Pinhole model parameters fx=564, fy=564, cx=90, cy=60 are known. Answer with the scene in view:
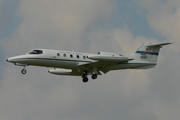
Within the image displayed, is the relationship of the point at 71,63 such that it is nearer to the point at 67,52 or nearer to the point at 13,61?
the point at 67,52

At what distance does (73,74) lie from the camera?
5634 cm

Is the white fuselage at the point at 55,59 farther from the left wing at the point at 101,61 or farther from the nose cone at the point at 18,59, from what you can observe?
the left wing at the point at 101,61

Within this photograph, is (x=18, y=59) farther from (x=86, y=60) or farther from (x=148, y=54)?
(x=148, y=54)

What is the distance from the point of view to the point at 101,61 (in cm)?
5184

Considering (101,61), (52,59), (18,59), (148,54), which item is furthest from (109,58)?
(18,59)

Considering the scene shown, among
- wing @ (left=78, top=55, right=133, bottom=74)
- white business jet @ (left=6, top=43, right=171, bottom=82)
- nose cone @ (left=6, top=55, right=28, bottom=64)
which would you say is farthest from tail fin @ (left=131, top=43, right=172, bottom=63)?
nose cone @ (left=6, top=55, right=28, bottom=64)

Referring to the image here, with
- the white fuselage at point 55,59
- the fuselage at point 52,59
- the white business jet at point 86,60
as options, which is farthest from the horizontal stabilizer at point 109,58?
the fuselage at point 52,59

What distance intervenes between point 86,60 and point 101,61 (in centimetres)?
198

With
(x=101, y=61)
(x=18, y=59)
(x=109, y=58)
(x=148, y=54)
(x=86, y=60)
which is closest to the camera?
(x=18, y=59)

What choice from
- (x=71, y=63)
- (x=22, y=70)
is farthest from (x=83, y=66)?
(x=22, y=70)

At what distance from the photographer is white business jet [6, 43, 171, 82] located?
5069 cm

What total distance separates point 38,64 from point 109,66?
24.0 feet

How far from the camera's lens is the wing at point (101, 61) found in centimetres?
5073

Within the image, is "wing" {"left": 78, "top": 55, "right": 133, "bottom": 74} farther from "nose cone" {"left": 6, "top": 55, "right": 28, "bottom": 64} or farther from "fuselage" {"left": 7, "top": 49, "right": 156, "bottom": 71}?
"nose cone" {"left": 6, "top": 55, "right": 28, "bottom": 64}
